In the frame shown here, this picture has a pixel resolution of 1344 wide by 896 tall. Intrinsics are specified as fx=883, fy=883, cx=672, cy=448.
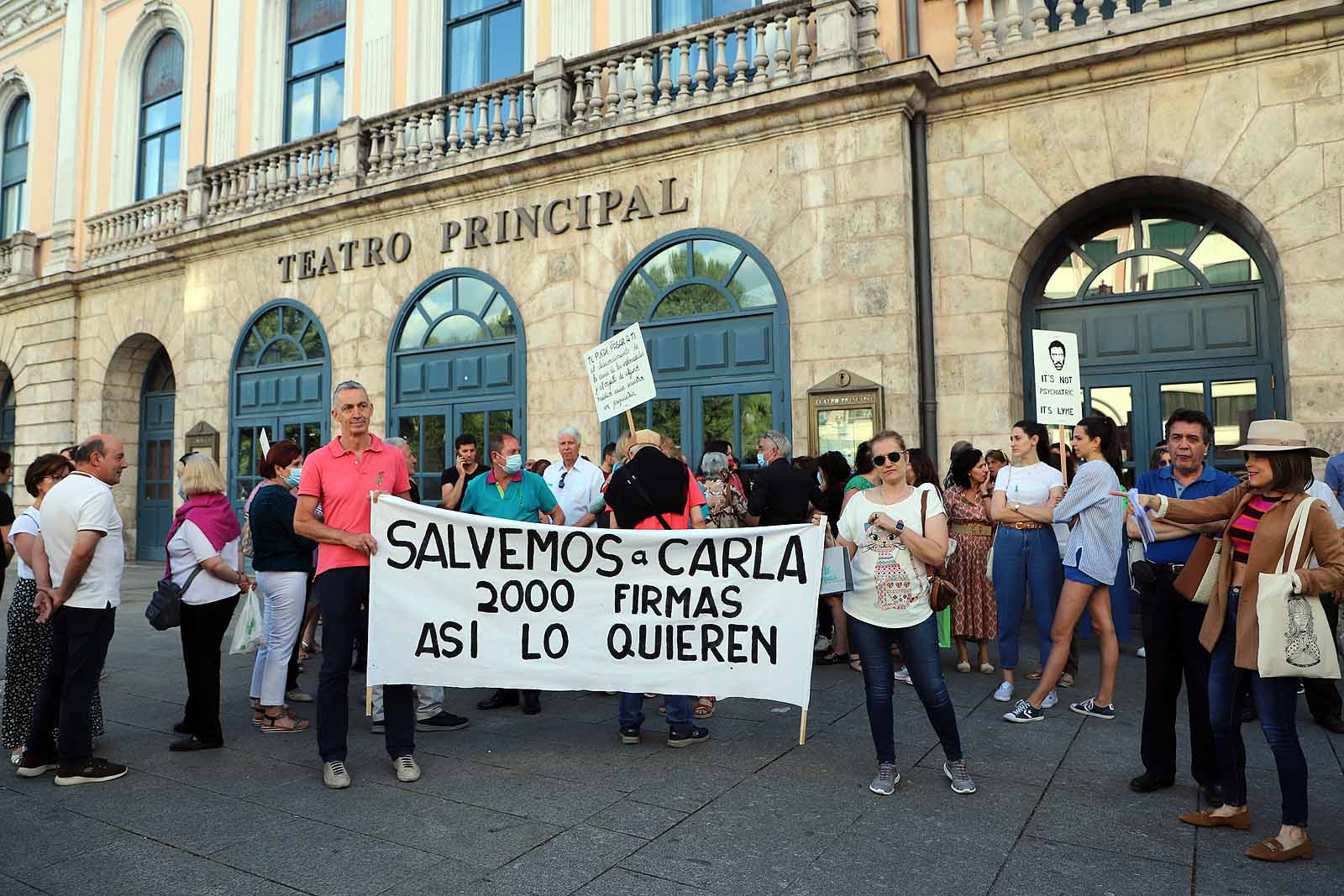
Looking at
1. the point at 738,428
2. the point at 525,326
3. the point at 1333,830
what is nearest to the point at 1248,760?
the point at 1333,830

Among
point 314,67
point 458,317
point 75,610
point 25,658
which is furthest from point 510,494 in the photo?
point 314,67

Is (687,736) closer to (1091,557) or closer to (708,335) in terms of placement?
(1091,557)

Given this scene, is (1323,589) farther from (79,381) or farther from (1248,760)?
(79,381)

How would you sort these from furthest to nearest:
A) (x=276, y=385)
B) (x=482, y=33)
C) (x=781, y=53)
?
(x=276, y=385) < (x=482, y=33) < (x=781, y=53)

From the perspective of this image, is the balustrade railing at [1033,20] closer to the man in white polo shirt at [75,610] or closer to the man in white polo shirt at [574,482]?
the man in white polo shirt at [574,482]

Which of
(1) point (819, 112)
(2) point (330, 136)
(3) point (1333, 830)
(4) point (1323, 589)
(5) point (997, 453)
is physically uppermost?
(2) point (330, 136)

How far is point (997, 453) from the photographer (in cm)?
852

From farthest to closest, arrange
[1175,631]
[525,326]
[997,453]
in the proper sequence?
[525,326]
[997,453]
[1175,631]

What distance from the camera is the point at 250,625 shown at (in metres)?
5.73

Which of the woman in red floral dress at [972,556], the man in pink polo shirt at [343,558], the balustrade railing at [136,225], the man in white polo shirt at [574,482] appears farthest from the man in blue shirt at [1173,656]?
the balustrade railing at [136,225]

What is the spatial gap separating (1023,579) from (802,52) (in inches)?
278

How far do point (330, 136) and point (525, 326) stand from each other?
207 inches

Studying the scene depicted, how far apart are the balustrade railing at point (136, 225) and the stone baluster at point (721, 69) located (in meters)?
11.1

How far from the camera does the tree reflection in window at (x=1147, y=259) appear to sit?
368 inches
